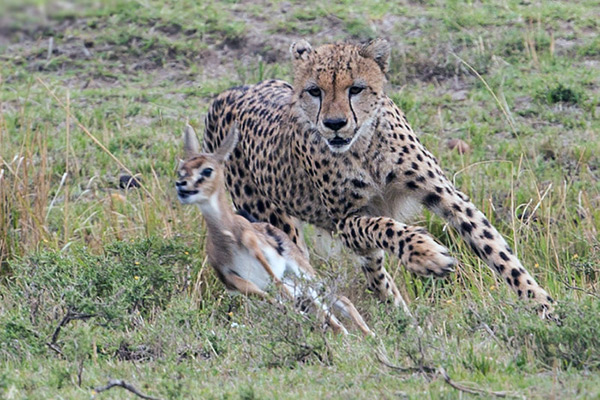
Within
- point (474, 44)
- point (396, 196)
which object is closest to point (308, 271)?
point (396, 196)

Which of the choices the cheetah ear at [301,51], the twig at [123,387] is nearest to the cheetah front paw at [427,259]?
the cheetah ear at [301,51]

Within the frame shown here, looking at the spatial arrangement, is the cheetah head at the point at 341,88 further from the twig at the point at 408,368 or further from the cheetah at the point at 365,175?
the twig at the point at 408,368

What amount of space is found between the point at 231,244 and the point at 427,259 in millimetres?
845

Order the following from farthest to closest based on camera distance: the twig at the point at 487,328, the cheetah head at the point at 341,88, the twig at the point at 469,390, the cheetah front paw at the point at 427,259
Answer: the cheetah head at the point at 341,88, the cheetah front paw at the point at 427,259, the twig at the point at 487,328, the twig at the point at 469,390

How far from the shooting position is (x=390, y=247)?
4934 mm

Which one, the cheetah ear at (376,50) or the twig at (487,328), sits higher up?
the cheetah ear at (376,50)

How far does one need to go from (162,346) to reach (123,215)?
2.33m

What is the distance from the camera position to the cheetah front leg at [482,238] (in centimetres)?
479

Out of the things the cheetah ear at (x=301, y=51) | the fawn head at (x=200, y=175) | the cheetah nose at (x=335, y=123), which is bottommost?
the fawn head at (x=200, y=175)

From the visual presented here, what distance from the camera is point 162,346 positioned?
3945mm

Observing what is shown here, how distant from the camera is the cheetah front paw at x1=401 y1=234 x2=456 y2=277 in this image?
460 centimetres

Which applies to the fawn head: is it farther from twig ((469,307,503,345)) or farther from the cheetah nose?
twig ((469,307,503,345))

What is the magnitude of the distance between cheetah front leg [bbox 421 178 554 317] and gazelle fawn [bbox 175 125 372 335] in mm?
696

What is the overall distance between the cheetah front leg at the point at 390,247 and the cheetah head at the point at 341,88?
0.39m
